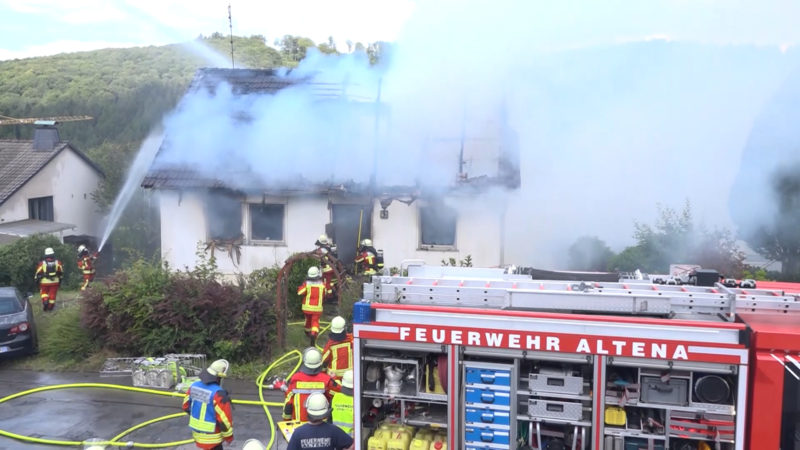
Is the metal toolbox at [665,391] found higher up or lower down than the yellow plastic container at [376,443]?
higher up

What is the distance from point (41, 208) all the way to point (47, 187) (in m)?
0.71

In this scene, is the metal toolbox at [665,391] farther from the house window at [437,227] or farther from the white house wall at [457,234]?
the house window at [437,227]

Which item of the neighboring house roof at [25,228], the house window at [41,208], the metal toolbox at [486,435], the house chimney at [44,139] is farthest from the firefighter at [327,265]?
the house chimney at [44,139]

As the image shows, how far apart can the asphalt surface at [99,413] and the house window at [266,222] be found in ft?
18.9

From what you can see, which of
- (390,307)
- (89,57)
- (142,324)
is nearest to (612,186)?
(142,324)

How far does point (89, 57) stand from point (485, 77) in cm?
7166

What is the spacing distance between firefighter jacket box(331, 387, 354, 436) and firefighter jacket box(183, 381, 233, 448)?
963 mm

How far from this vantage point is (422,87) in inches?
558

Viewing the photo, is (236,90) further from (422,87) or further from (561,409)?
(561,409)

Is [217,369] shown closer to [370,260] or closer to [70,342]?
[70,342]

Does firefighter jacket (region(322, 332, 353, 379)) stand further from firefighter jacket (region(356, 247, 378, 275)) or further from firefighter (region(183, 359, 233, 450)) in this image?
firefighter jacket (region(356, 247, 378, 275))

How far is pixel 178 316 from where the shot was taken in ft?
33.0

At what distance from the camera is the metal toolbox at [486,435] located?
17.0ft

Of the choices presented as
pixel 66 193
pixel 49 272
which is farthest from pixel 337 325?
pixel 66 193
